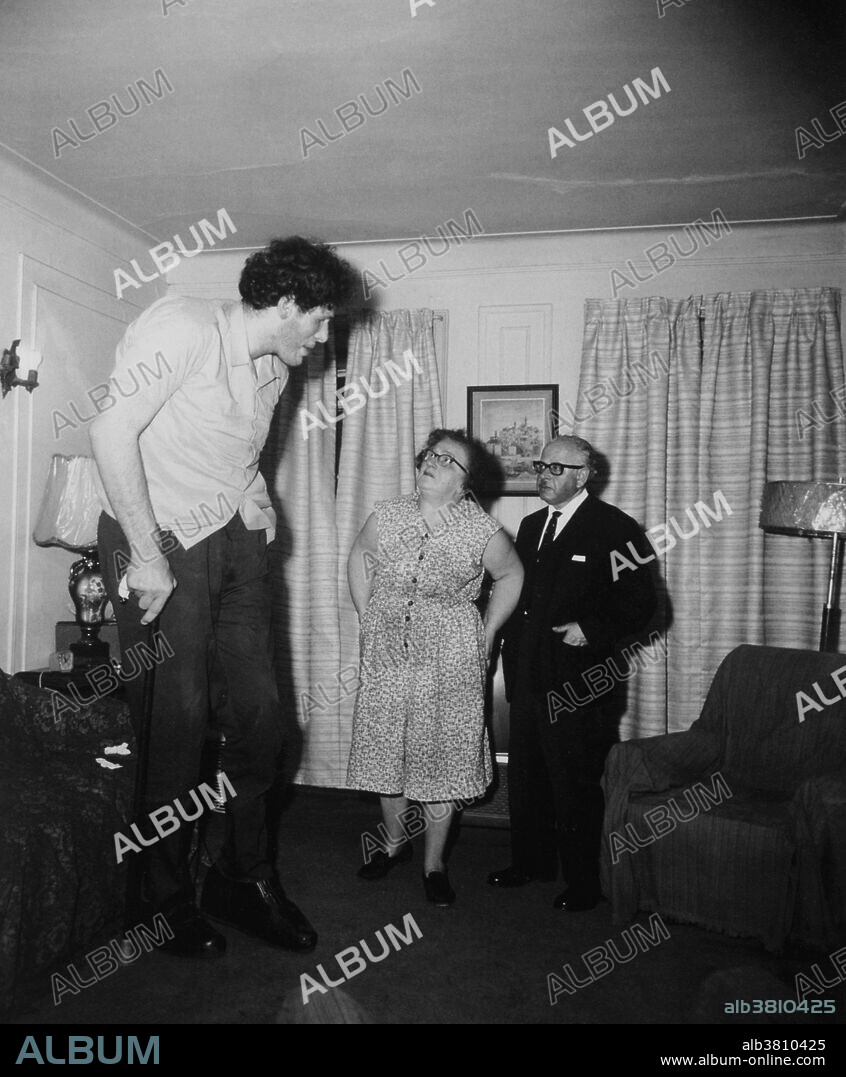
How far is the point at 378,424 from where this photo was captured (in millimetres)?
4176

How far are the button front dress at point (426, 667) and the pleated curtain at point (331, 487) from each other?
141 centimetres

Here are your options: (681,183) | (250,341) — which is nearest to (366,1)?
(250,341)

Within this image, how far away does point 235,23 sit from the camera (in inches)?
92.1

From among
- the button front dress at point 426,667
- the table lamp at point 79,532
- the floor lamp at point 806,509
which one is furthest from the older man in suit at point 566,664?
the table lamp at point 79,532

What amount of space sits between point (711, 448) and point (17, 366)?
296cm

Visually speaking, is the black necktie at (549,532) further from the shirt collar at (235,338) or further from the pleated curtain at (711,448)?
the shirt collar at (235,338)

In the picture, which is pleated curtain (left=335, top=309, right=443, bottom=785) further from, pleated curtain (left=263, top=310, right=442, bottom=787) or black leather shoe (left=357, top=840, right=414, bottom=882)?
black leather shoe (left=357, top=840, right=414, bottom=882)

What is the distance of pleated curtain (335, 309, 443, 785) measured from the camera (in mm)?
4117

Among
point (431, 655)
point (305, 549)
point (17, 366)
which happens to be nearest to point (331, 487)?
point (305, 549)

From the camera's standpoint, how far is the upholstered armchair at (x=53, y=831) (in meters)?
2.01

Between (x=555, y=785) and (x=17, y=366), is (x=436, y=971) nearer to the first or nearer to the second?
(x=555, y=785)
